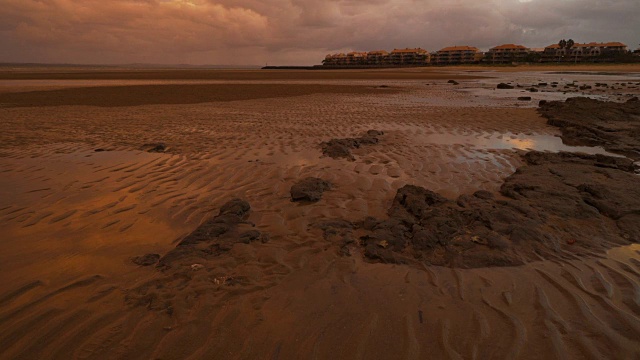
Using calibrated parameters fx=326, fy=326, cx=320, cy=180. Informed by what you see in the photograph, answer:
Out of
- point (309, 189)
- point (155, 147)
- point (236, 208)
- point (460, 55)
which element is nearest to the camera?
point (236, 208)

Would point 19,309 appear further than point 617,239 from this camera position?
No

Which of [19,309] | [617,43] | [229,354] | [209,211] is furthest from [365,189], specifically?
[617,43]

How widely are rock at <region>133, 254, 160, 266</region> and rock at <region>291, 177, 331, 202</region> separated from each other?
92.5 inches

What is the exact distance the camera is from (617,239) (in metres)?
4.20

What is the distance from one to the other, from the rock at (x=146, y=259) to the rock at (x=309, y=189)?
2350mm

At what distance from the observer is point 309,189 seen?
574cm

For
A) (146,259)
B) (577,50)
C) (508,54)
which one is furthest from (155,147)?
(577,50)

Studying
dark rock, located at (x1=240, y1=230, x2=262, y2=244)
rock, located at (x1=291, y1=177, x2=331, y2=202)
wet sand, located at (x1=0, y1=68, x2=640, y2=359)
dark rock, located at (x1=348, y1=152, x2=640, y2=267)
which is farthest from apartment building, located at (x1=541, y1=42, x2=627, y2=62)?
dark rock, located at (x1=240, y1=230, x2=262, y2=244)

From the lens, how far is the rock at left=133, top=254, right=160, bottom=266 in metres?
3.77

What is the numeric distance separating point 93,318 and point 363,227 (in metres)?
3.20

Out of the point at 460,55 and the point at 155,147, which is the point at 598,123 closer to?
the point at 155,147

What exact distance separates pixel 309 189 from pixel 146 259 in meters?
2.77

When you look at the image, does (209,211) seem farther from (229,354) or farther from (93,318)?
(229,354)

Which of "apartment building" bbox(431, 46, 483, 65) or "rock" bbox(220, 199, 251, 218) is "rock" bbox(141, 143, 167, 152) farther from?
"apartment building" bbox(431, 46, 483, 65)
